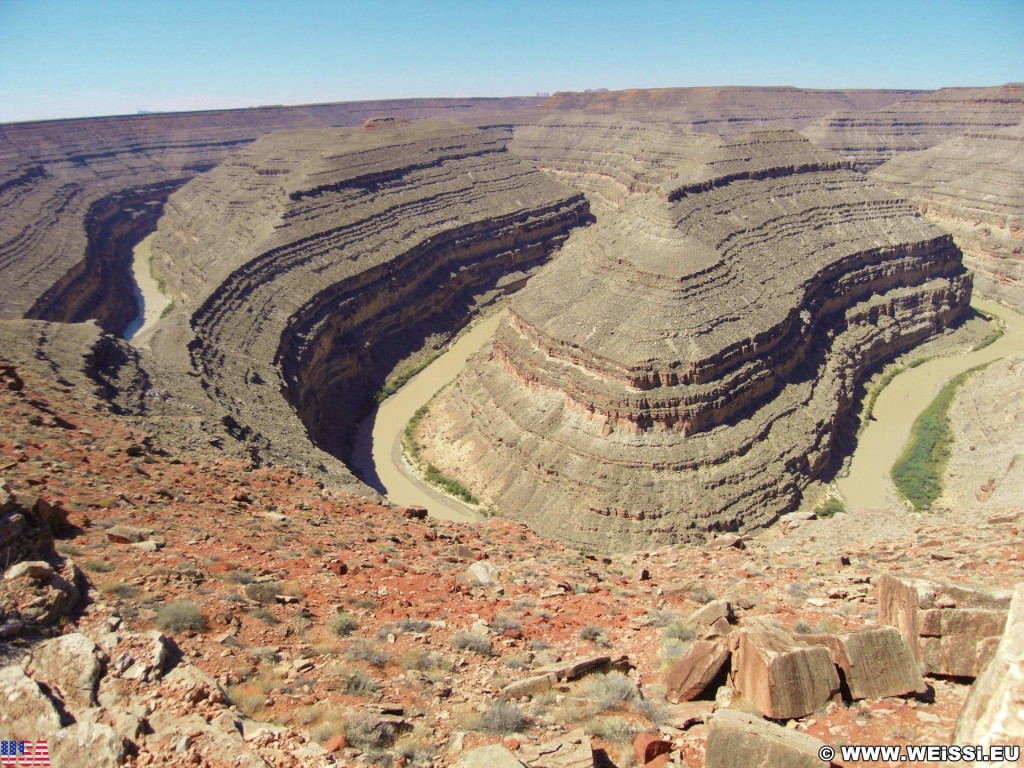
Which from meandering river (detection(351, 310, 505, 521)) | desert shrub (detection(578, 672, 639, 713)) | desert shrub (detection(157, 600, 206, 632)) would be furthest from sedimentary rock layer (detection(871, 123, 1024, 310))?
desert shrub (detection(157, 600, 206, 632))

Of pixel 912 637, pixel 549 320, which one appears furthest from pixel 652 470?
pixel 912 637

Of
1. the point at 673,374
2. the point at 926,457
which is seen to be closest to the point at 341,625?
the point at 673,374

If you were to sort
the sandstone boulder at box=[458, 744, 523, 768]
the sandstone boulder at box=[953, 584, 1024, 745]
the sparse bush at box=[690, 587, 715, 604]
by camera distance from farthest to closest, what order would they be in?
the sparse bush at box=[690, 587, 715, 604]
the sandstone boulder at box=[458, 744, 523, 768]
the sandstone boulder at box=[953, 584, 1024, 745]

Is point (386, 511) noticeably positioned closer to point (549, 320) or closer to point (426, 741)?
point (426, 741)

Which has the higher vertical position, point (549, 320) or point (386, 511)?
point (549, 320)

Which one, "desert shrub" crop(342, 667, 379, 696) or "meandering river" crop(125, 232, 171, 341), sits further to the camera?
"meandering river" crop(125, 232, 171, 341)

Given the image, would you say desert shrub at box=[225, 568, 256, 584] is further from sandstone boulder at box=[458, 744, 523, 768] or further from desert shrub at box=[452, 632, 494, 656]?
sandstone boulder at box=[458, 744, 523, 768]
